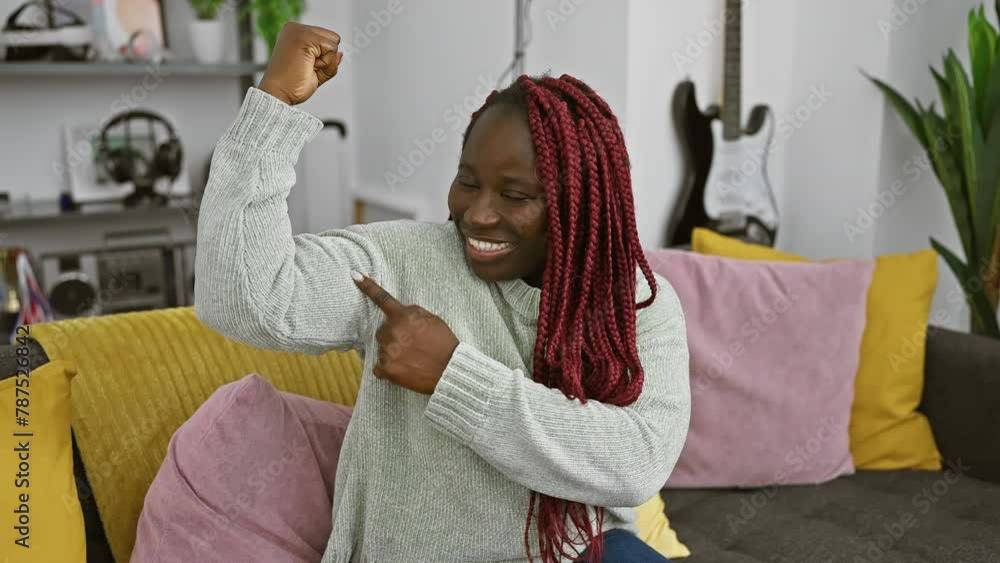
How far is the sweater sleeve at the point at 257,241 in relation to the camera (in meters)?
0.96

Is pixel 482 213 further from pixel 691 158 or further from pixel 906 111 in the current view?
pixel 906 111

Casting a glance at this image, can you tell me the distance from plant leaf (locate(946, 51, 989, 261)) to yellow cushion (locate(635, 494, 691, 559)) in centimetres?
119

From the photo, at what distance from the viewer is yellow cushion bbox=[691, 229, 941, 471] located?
1.96 m

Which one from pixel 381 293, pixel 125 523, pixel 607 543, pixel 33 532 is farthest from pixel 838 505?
pixel 33 532

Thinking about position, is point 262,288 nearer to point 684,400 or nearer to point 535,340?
point 535,340

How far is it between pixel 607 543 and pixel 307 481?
44 centimetres

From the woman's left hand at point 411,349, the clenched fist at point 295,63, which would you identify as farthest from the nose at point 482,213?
the clenched fist at point 295,63

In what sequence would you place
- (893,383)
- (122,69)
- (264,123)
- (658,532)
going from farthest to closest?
(122,69) < (893,383) < (658,532) < (264,123)

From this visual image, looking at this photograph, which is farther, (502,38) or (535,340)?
(502,38)

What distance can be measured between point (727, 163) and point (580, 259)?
1522 millimetres

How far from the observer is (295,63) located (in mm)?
1004

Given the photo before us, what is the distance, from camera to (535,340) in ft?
3.96

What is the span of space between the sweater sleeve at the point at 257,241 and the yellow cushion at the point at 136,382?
511 millimetres

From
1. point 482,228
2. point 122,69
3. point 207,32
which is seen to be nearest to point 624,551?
point 482,228
